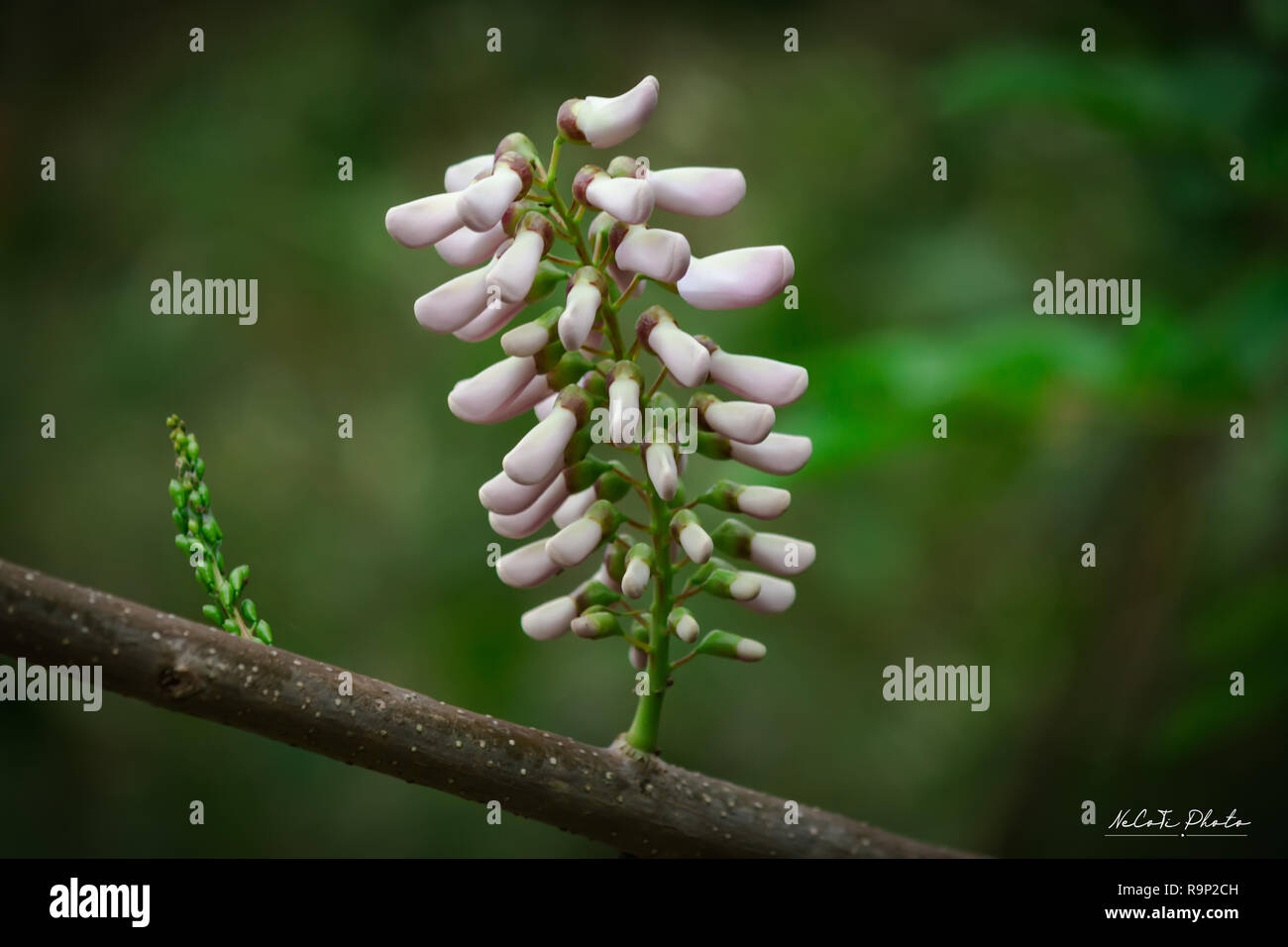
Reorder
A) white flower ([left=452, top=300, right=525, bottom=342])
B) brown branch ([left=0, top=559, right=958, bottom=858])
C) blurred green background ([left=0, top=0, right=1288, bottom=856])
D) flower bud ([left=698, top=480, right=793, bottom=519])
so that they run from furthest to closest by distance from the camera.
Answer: blurred green background ([left=0, top=0, right=1288, bottom=856]), flower bud ([left=698, top=480, right=793, bottom=519]), white flower ([left=452, top=300, right=525, bottom=342]), brown branch ([left=0, top=559, right=958, bottom=858])

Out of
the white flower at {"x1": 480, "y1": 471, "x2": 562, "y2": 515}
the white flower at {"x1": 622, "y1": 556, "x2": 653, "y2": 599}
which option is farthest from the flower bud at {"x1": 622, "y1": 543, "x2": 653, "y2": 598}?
the white flower at {"x1": 480, "y1": 471, "x2": 562, "y2": 515}

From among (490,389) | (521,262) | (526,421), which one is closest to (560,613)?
(490,389)

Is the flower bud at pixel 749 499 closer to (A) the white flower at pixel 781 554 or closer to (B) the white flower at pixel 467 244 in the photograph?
(A) the white flower at pixel 781 554

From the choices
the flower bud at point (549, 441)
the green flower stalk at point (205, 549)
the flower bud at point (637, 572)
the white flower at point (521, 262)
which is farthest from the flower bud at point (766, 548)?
the green flower stalk at point (205, 549)

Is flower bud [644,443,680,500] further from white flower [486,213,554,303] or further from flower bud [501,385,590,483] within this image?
white flower [486,213,554,303]

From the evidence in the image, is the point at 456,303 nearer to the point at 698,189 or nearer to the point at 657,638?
the point at 698,189
